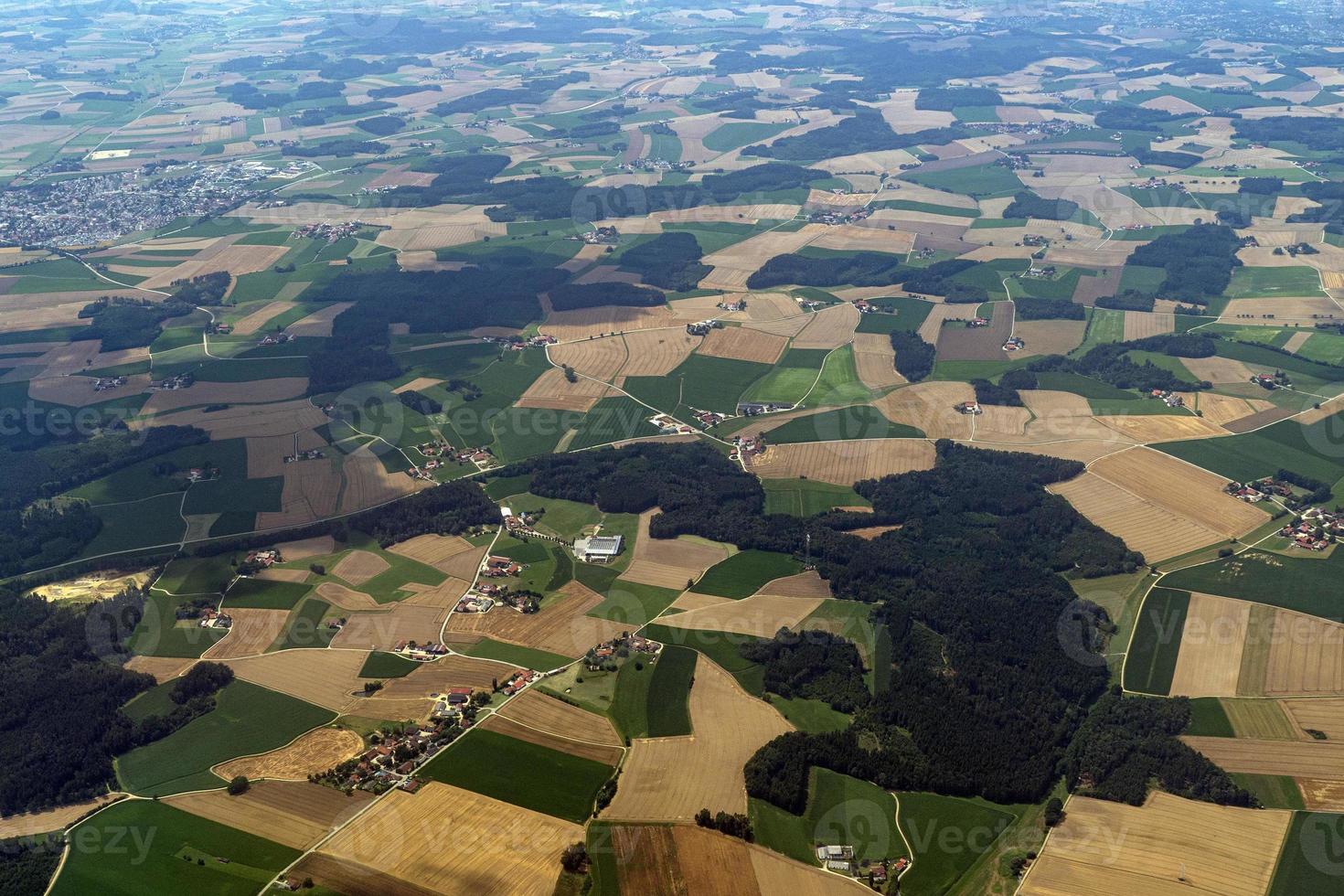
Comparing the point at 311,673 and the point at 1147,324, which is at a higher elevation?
the point at 1147,324

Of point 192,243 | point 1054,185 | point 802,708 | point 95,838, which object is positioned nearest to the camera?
point 95,838

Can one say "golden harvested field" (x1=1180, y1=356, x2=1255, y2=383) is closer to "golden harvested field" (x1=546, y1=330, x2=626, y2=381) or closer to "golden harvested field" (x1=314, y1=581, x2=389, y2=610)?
"golden harvested field" (x1=546, y1=330, x2=626, y2=381)

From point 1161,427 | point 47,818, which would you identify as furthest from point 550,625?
point 1161,427

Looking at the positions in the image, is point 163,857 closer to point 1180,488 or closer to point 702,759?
point 702,759

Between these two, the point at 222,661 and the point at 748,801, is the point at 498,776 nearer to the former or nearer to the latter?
the point at 748,801

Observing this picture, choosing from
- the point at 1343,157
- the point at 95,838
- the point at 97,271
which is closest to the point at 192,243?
the point at 97,271

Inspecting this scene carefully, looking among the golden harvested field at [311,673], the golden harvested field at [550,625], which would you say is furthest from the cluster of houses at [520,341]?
the golden harvested field at [311,673]

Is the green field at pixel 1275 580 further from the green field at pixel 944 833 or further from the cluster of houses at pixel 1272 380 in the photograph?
the cluster of houses at pixel 1272 380
